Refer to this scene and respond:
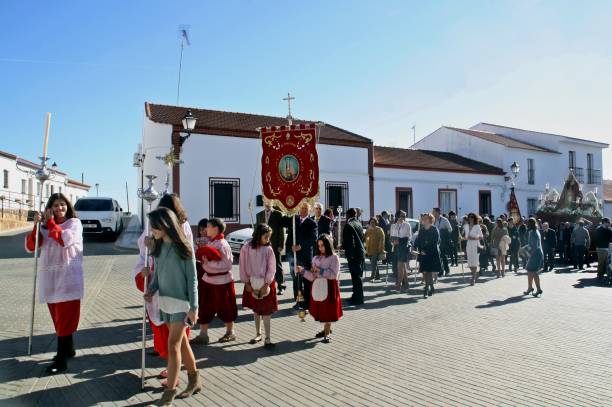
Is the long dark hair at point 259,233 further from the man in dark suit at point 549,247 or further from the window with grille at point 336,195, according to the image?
the window with grille at point 336,195

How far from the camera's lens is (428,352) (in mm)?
6043

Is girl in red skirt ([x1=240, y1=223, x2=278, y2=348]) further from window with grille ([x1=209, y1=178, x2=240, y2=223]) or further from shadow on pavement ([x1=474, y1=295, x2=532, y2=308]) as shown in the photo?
window with grille ([x1=209, y1=178, x2=240, y2=223])

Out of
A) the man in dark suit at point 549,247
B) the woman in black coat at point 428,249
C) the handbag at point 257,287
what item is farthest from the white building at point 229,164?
the handbag at point 257,287

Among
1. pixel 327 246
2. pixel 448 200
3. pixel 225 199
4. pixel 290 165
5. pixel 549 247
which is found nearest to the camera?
pixel 327 246

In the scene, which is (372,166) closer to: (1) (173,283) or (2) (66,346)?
(2) (66,346)

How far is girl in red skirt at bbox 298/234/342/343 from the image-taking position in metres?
6.58

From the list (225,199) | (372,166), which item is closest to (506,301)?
(225,199)

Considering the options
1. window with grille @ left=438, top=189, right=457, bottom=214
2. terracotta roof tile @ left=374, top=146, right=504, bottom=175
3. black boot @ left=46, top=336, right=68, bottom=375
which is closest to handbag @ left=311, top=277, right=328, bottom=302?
black boot @ left=46, top=336, right=68, bottom=375

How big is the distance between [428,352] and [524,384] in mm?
1341

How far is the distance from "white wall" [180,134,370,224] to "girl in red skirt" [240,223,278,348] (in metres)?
14.2

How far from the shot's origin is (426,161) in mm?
29406

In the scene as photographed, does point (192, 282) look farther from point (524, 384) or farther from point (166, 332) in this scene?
point (524, 384)

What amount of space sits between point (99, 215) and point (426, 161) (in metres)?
18.5

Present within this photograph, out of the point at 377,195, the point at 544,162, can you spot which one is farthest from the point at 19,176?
the point at 544,162
